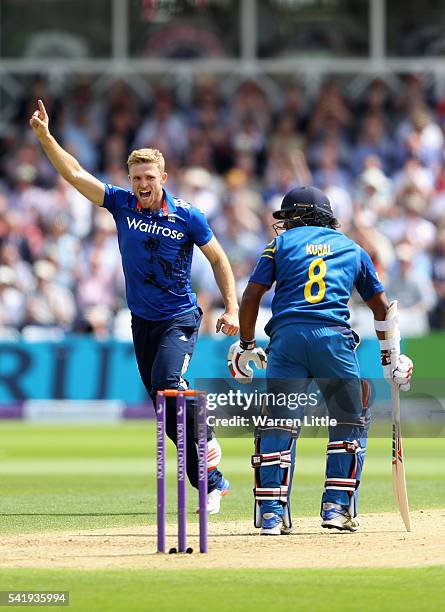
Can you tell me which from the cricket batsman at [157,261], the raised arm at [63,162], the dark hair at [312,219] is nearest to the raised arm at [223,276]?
the cricket batsman at [157,261]

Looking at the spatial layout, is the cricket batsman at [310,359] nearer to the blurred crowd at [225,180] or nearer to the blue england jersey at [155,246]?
the blue england jersey at [155,246]

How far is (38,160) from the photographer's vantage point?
2198 cm

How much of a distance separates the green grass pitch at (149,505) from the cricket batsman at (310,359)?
1088 mm

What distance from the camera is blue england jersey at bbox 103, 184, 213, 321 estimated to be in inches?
353

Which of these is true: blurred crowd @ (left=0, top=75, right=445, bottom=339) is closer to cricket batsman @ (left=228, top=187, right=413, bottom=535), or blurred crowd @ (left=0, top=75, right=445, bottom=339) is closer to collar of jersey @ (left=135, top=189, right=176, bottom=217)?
collar of jersey @ (left=135, top=189, right=176, bottom=217)

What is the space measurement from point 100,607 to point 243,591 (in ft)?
2.27

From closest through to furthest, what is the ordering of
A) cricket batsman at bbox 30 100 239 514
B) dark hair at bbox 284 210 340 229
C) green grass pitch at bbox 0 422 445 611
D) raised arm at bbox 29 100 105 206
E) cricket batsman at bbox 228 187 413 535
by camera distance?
green grass pitch at bbox 0 422 445 611 < cricket batsman at bbox 228 187 413 535 < dark hair at bbox 284 210 340 229 < raised arm at bbox 29 100 105 206 < cricket batsman at bbox 30 100 239 514

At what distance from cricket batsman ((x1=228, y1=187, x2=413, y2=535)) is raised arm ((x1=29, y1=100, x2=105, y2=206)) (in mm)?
1241

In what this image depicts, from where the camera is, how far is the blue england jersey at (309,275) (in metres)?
8.33

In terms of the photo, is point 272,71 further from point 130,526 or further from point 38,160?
point 130,526

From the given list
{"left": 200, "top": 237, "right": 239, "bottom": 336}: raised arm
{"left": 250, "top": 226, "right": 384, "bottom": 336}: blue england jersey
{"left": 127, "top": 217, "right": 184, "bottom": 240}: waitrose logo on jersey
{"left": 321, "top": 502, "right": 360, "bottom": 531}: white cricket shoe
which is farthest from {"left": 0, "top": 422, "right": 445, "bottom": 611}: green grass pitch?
{"left": 127, "top": 217, "right": 184, "bottom": 240}: waitrose logo on jersey

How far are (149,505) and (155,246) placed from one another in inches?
85.7

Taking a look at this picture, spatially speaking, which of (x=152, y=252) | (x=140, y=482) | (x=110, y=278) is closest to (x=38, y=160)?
(x=110, y=278)

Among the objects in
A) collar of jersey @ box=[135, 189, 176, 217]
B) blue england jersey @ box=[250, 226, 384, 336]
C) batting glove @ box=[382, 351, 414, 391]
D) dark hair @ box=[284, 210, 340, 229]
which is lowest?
batting glove @ box=[382, 351, 414, 391]
